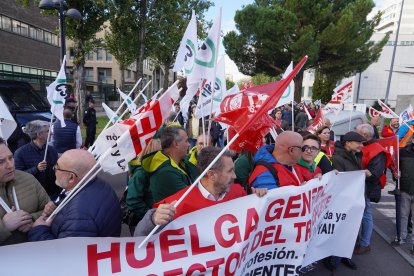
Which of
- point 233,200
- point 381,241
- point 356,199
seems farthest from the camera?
point 381,241

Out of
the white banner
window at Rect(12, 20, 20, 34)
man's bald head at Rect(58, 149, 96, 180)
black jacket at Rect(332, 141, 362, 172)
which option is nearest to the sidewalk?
black jacket at Rect(332, 141, 362, 172)

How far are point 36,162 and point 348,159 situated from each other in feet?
13.3

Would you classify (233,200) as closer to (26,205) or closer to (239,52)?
(26,205)

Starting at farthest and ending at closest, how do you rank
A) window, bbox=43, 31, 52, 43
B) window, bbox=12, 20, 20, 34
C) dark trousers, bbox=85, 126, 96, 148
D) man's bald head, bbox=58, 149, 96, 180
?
window, bbox=43, 31, 52, 43, window, bbox=12, 20, 20, 34, dark trousers, bbox=85, 126, 96, 148, man's bald head, bbox=58, 149, 96, 180

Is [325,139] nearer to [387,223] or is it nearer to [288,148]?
[387,223]

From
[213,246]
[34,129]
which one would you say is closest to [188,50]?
[34,129]

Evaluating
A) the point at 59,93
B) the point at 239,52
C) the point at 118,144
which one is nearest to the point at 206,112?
the point at 59,93

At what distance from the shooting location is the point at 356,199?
393 centimetres

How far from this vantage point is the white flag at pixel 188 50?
526cm

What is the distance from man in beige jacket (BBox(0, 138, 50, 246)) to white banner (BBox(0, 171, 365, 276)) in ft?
0.93

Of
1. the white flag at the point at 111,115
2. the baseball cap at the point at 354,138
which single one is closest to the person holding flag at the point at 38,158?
the white flag at the point at 111,115

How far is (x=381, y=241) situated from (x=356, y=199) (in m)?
2.00

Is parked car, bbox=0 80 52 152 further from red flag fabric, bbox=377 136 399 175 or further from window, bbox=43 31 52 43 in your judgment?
window, bbox=43 31 52 43

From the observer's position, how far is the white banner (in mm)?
2023
